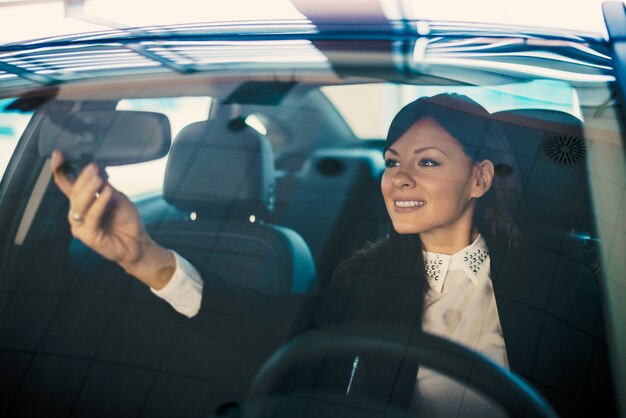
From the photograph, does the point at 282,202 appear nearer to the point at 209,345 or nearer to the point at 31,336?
the point at 209,345

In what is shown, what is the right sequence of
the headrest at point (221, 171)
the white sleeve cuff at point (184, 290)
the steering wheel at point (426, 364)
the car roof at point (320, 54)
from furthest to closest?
the car roof at point (320, 54) → the headrest at point (221, 171) → the white sleeve cuff at point (184, 290) → the steering wheel at point (426, 364)

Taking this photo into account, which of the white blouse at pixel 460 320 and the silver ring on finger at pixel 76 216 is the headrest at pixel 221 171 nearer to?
the silver ring on finger at pixel 76 216

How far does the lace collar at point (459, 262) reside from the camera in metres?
1.36

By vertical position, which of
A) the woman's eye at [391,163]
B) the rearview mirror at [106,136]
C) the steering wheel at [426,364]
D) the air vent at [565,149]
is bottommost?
the steering wheel at [426,364]

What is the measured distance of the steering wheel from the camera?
1.29 m

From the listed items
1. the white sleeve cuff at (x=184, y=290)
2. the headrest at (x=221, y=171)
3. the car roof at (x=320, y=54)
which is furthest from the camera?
the car roof at (x=320, y=54)

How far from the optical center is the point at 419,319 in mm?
1356

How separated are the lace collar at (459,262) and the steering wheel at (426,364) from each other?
0.11 metres

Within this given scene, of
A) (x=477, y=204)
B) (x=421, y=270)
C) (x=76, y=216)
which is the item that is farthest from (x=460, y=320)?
(x=76, y=216)

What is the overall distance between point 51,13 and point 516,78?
1234 millimetres

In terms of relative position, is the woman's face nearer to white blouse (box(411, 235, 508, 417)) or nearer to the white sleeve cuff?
white blouse (box(411, 235, 508, 417))

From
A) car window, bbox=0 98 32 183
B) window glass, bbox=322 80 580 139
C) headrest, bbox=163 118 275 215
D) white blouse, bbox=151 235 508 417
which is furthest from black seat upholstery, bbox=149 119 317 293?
car window, bbox=0 98 32 183

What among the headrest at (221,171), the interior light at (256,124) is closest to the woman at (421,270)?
the headrest at (221,171)

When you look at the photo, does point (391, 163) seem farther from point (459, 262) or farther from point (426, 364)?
point (426, 364)
